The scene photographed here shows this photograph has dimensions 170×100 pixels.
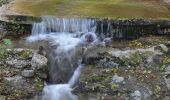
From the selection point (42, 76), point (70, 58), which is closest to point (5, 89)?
point (42, 76)

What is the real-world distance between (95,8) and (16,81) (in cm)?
419

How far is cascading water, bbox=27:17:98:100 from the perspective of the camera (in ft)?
29.7

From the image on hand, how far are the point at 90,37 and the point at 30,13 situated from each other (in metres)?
1.92

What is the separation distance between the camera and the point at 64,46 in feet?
33.0

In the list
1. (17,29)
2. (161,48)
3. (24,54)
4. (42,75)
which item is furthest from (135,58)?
(17,29)

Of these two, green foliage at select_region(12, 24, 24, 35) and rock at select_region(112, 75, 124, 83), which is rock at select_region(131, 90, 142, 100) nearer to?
rock at select_region(112, 75, 124, 83)

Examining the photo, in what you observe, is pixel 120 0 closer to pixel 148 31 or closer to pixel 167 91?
pixel 148 31

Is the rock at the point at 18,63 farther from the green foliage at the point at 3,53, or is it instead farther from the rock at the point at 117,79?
the rock at the point at 117,79

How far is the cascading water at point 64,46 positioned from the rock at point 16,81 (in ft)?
1.72

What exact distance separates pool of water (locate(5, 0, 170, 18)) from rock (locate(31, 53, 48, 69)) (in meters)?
2.35

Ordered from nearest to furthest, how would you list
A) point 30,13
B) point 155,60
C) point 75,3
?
point 155,60
point 30,13
point 75,3

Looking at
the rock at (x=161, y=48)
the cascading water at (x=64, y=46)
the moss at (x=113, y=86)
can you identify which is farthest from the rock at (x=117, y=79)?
the rock at (x=161, y=48)

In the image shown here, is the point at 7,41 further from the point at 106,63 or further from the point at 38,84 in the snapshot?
the point at 106,63

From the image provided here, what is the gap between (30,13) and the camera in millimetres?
11391
